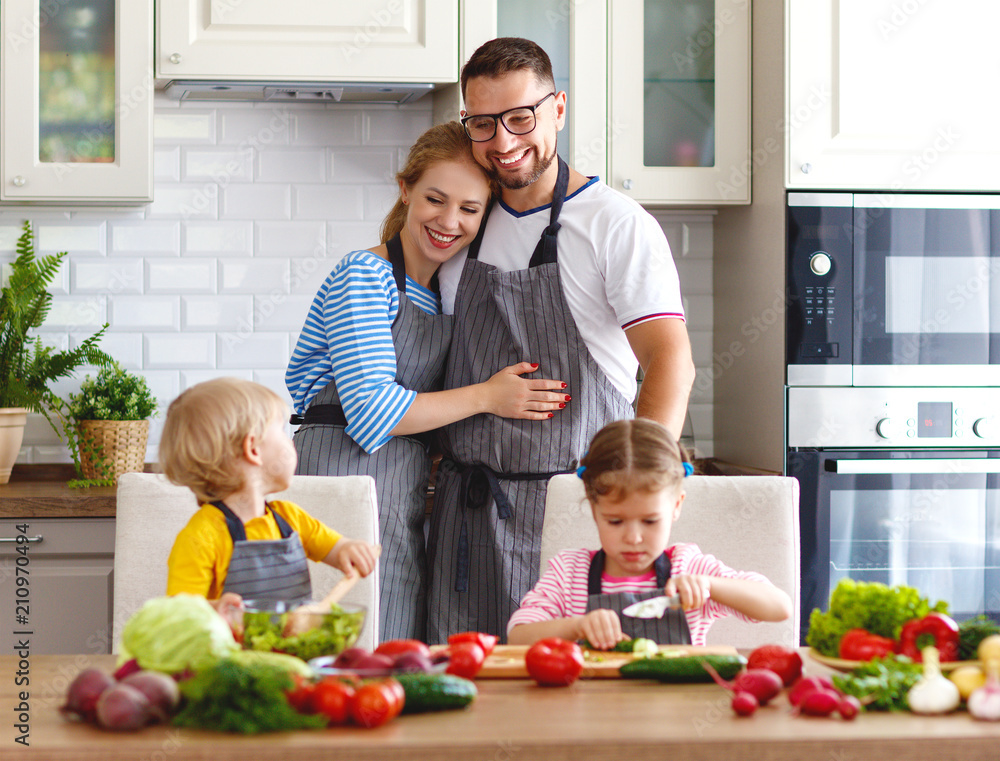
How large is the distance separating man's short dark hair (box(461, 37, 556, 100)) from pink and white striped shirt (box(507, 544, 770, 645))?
0.92 metres

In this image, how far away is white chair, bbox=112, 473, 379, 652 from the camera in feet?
4.84

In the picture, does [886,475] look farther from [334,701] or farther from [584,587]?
[334,701]

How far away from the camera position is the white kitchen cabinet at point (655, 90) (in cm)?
253

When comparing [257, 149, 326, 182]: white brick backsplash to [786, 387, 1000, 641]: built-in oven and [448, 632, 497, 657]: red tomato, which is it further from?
[448, 632, 497, 657]: red tomato

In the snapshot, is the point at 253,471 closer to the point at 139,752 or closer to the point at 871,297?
the point at 139,752

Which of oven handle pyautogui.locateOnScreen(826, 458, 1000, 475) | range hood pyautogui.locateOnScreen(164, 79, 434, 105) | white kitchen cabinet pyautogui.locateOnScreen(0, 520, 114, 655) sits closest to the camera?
white kitchen cabinet pyautogui.locateOnScreen(0, 520, 114, 655)

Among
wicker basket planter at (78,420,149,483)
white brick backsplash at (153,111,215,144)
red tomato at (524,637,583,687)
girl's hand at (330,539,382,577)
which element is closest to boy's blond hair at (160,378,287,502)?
girl's hand at (330,539,382,577)

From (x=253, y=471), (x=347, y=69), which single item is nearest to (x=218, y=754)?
(x=253, y=471)

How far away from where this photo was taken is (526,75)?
177cm

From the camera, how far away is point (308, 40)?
2.44m

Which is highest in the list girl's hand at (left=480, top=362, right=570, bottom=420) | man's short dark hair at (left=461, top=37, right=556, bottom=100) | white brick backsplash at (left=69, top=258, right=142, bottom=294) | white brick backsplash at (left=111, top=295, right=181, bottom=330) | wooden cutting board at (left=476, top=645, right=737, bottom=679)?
man's short dark hair at (left=461, top=37, right=556, bottom=100)

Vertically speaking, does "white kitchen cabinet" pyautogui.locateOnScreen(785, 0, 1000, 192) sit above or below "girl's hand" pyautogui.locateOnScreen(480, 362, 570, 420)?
above

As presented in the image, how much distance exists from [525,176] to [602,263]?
8.5 inches

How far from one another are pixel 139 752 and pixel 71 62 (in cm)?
215
